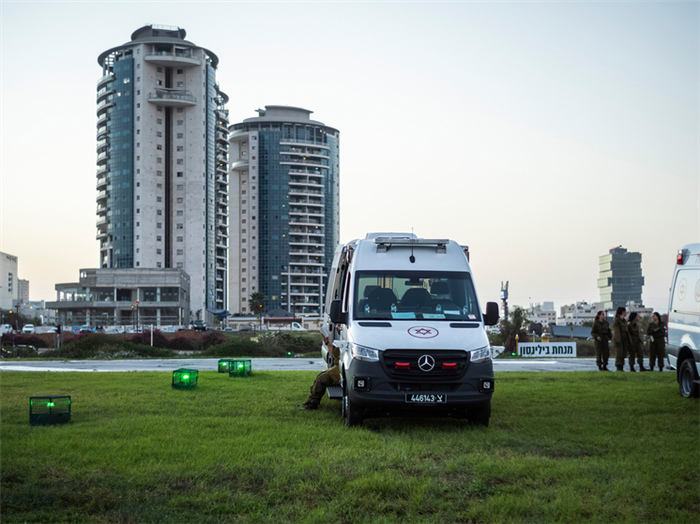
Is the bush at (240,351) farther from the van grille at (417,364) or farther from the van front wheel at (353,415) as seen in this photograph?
the van grille at (417,364)

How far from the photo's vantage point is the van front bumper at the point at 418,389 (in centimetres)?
898

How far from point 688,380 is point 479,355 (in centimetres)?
A: 573

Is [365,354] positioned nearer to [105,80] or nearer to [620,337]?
[620,337]

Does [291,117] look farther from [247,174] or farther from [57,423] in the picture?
[57,423]

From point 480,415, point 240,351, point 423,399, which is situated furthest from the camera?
point 240,351

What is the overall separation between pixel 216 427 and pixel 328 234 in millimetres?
153715

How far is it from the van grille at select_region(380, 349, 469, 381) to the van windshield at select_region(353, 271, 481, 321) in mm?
876

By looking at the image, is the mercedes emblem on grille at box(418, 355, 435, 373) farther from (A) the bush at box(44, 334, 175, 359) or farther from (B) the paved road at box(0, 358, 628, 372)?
(A) the bush at box(44, 334, 175, 359)

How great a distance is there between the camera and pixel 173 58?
117 metres

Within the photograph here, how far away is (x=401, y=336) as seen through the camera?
9.21m

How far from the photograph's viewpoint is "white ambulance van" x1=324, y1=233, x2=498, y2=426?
29.7ft

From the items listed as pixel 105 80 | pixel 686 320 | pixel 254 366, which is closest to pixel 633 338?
pixel 686 320

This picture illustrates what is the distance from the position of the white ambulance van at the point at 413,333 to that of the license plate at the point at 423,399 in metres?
0.01

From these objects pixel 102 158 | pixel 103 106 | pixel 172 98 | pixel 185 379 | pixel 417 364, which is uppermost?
pixel 172 98
